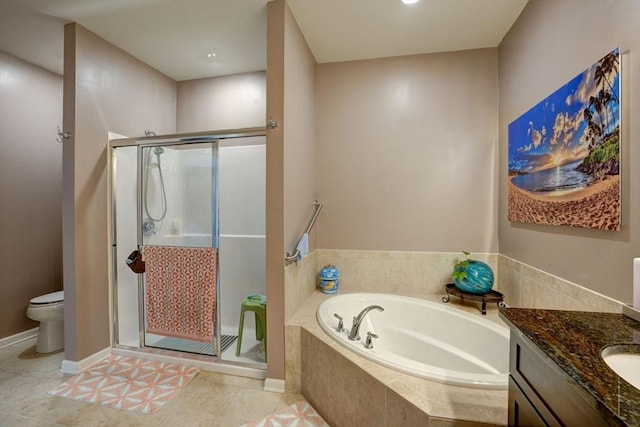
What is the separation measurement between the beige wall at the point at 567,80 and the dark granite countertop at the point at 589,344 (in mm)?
367

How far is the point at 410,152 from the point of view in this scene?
2586 mm

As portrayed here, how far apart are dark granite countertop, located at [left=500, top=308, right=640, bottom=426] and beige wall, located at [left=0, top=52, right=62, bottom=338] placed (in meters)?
3.82

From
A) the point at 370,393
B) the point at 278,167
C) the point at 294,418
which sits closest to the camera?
the point at 370,393

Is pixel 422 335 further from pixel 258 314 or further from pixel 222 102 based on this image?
pixel 222 102

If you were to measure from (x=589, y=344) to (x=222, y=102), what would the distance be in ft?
10.8

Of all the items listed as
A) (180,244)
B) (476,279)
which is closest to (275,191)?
(180,244)

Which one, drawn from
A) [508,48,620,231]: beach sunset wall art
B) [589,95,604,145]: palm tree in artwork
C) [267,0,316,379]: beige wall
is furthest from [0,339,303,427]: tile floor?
[589,95,604,145]: palm tree in artwork

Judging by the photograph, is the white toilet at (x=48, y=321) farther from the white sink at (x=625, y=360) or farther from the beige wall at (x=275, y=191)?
the white sink at (x=625, y=360)

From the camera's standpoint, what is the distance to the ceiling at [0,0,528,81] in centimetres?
195

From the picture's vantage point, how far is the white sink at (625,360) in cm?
73

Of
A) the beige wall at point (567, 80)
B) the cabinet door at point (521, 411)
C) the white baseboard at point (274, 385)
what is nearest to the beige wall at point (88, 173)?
the white baseboard at point (274, 385)

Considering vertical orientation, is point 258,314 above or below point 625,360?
below

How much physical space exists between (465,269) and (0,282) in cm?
399

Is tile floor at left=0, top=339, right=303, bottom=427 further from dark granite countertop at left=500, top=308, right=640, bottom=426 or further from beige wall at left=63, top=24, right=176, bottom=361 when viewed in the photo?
dark granite countertop at left=500, top=308, right=640, bottom=426
